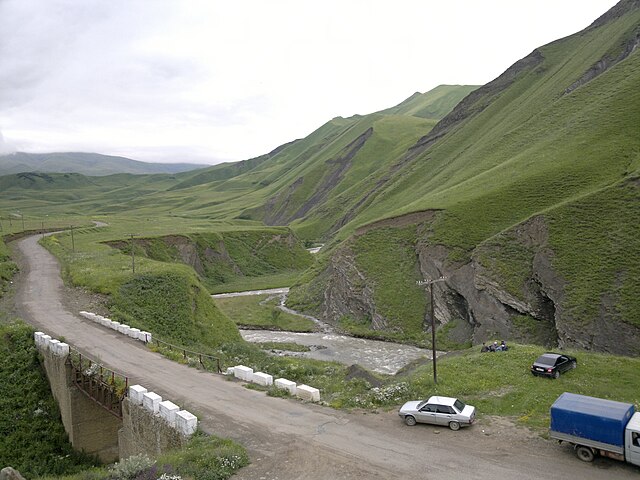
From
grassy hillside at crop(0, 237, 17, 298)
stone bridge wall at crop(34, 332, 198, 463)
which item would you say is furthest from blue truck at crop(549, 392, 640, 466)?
grassy hillside at crop(0, 237, 17, 298)

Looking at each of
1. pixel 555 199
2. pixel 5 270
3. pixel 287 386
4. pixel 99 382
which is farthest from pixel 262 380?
pixel 555 199

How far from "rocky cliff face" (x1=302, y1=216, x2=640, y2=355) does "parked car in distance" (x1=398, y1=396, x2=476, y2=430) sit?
28.5 meters

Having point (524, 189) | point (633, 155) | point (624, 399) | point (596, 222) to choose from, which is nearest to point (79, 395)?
point (624, 399)

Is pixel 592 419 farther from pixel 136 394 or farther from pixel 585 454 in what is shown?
pixel 136 394

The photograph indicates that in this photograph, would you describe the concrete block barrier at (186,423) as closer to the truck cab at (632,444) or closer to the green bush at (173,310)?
the truck cab at (632,444)

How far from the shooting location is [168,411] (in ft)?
70.2

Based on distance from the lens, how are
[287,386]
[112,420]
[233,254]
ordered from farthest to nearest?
[233,254] < [112,420] < [287,386]

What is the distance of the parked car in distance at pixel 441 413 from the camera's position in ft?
69.2

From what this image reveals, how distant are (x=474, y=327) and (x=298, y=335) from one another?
2588 centimetres

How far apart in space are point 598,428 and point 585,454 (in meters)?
1.25

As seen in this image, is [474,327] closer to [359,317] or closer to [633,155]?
[359,317]

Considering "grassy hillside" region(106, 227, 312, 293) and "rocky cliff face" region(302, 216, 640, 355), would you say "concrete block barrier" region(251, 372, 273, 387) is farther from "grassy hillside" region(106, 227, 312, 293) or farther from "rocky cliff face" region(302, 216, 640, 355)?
"grassy hillside" region(106, 227, 312, 293)

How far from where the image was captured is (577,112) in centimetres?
8762

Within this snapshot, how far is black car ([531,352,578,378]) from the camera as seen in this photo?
92.0 ft
